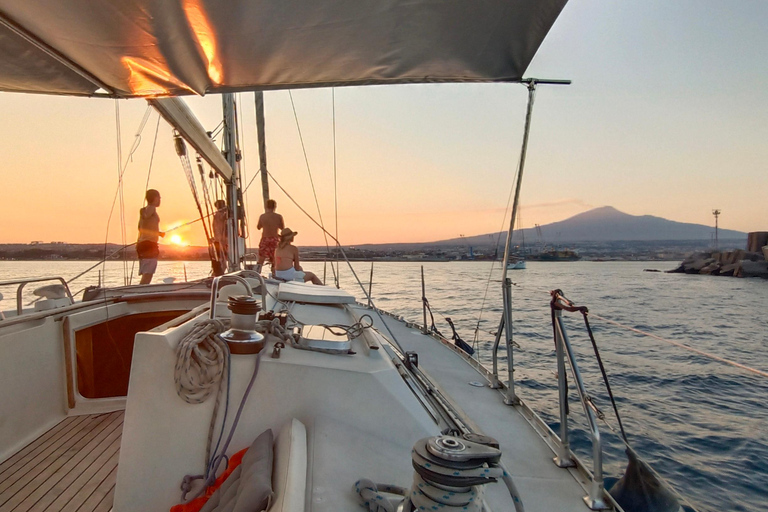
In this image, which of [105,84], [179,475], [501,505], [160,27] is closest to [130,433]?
[179,475]

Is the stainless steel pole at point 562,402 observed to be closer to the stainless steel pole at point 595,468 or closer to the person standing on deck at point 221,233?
the stainless steel pole at point 595,468

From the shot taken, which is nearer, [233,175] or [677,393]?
[233,175]

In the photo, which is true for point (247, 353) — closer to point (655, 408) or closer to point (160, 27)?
point (160, 27)

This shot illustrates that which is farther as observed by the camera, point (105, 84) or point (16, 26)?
point (105, 84)

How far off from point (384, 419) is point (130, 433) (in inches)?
40.1

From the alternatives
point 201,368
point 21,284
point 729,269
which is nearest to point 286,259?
point 21,284

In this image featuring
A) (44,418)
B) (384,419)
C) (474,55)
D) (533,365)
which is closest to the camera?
(384,419)

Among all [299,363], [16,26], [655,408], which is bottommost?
[655,408]

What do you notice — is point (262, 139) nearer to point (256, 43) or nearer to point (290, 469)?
point (256, 43)

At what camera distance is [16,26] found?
5.76ft

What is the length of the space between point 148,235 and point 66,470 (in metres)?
3.56

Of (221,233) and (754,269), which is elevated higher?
(221,233)

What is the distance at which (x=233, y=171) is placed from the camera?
6207 mm

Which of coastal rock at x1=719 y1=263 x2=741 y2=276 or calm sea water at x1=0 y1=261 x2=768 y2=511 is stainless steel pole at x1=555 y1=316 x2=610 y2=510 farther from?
coastal rock at x1=719 y1=263 x2=741 y2=276
